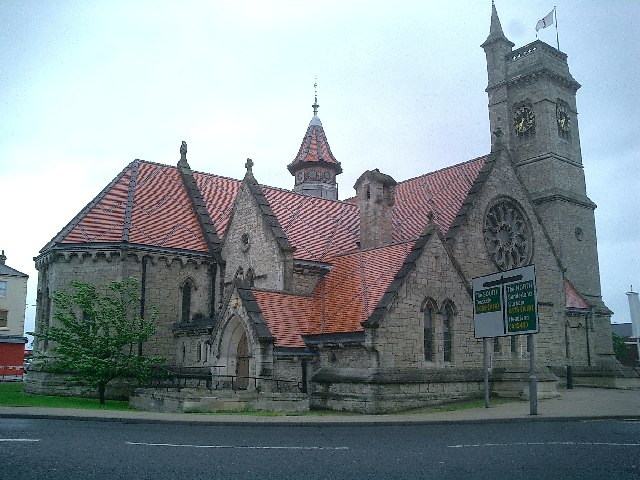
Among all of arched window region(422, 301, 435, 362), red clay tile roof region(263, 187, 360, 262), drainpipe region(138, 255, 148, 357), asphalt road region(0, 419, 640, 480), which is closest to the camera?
asphalt road region(0, 419, 640, 480)

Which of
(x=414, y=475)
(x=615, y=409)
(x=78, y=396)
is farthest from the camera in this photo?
(x=78, y=396)

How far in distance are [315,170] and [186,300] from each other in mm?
24909

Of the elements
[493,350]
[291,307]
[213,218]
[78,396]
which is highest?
[213,218]

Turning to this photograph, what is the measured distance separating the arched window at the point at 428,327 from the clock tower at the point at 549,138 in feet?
92.3

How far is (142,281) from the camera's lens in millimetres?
29969

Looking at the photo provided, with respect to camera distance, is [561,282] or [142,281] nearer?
[142,281]

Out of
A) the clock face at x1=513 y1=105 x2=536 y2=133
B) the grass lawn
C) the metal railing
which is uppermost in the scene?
the clock face at x1=513 y1=105 x2=536 y2=133

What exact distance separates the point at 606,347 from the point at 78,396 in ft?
Answer: 132

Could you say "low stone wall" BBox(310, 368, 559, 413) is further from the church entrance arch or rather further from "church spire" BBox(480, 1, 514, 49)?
"church spire" BBox(480, 1, 514, 49)

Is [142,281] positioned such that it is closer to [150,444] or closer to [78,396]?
[78,396]

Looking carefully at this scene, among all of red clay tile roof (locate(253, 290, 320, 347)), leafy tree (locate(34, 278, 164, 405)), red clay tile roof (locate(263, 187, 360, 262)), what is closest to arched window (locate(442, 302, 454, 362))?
red clay tile roof (locate(253, 290, 320, 347))

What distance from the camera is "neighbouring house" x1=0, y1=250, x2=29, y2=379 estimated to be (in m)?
55.2

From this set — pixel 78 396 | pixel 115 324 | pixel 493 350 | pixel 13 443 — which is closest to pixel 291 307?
pixel 115 324

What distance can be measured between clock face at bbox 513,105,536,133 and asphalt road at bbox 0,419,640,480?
42119mm
